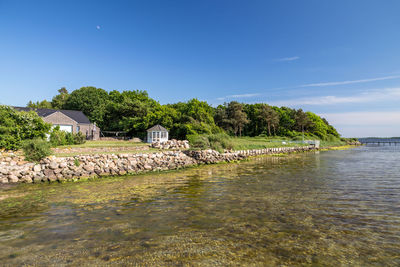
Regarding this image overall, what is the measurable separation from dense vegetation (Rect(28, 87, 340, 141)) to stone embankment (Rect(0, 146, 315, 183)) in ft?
34.7

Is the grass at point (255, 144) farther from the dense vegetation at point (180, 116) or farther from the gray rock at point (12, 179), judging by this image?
the gray rock at point (12, 179)

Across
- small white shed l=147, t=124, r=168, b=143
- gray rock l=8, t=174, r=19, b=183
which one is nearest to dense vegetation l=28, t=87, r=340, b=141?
small white shed l=147, t=124, r=168, b=143

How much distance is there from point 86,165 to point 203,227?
1197cm

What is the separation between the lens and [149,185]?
39.2 feet

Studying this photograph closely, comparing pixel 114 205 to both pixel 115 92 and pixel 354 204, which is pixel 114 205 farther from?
pixel 115 92

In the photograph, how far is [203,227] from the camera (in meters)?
5.96

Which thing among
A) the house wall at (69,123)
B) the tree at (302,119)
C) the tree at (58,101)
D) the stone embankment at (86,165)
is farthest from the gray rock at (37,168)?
the tree at (302,119)

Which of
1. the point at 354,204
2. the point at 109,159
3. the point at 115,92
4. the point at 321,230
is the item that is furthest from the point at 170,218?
the point at 115,92

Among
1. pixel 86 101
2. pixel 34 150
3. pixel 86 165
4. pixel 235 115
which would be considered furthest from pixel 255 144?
pixel 86 101

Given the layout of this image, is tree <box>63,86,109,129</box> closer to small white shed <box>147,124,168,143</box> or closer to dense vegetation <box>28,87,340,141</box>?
dense vegetation <box>28,87,340,141</box>

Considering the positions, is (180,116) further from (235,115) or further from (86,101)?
(86,101)

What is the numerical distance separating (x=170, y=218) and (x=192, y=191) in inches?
149

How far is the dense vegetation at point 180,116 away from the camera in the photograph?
38.3 metres

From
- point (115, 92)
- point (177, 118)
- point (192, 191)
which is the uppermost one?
point (115, 92)
